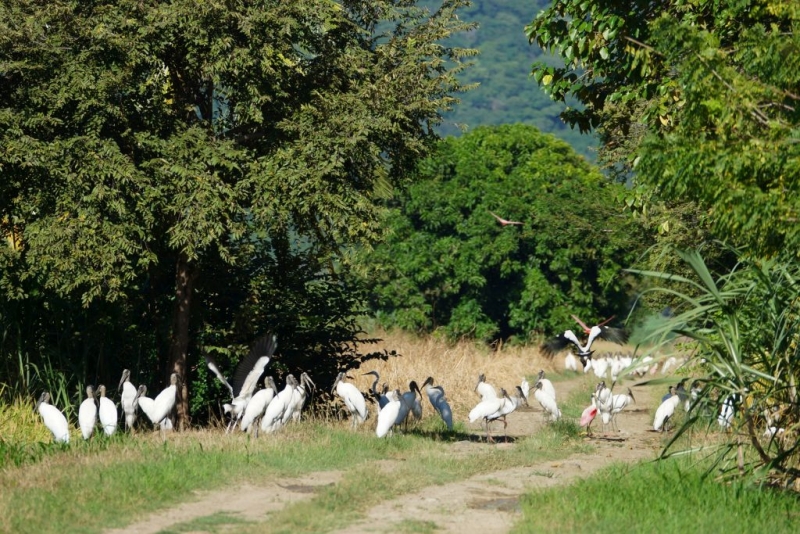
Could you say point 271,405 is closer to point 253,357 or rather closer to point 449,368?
point 253,357

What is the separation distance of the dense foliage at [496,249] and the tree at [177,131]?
69.5ft

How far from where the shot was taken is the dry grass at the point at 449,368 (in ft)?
74.1

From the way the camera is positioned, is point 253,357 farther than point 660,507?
Yes

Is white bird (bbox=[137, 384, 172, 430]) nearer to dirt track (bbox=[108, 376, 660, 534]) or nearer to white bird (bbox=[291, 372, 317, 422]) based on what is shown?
white bird (bbox=[291, 372, 317, 422])

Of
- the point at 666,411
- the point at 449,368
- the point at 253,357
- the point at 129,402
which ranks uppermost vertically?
the point at 253,357

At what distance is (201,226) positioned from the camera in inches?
542

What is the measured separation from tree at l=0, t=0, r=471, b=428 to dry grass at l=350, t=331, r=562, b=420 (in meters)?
6.71

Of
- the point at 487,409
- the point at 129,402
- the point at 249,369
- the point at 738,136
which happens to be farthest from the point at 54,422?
the point at 738,136

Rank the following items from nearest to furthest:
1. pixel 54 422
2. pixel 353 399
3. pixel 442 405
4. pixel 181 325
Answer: pixel 54 422, pixel 353 399, pixel 181 325, pixel 442 405

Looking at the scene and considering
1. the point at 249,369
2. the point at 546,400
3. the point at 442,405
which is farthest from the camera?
the point at 546,400

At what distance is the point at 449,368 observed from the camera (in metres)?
24.1

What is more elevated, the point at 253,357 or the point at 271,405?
the point at 253,357

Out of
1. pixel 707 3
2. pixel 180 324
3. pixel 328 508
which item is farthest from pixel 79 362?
pixel 707 3

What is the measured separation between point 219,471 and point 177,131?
576 centimetres
